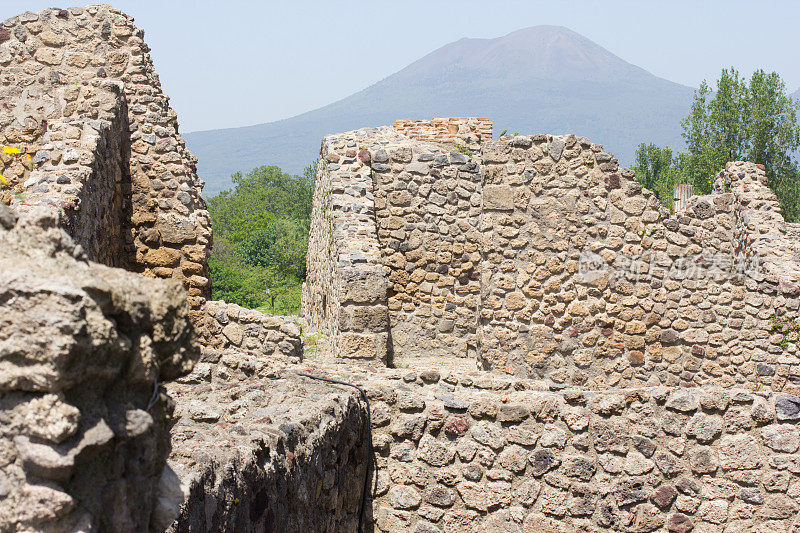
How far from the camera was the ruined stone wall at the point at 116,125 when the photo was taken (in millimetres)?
6469

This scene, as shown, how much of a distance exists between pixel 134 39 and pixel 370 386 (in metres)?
4.51

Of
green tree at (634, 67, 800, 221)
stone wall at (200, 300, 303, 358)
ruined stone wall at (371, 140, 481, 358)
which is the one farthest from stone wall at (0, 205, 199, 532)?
green tree at (634, 67, 800, 221)

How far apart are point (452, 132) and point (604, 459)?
25.3ft

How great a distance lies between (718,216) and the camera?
26.5ft

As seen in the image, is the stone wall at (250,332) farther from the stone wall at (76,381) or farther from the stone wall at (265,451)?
the stone wall at (76,381)

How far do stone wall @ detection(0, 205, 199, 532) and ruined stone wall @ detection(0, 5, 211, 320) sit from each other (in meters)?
4.20

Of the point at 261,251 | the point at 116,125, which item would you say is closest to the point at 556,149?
the point at 116,125

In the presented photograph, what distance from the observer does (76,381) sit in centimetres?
180

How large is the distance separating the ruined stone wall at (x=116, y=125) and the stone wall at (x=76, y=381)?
4.20 meters

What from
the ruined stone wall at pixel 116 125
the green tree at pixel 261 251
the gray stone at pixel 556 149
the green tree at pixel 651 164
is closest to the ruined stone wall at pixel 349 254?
the ruined stone wall at pixel 116 125

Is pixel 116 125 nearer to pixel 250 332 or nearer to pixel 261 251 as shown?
pixel 250 332

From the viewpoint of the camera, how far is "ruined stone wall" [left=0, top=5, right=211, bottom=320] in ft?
21.2

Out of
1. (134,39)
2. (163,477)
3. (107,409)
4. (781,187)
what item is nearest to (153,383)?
(107,409)

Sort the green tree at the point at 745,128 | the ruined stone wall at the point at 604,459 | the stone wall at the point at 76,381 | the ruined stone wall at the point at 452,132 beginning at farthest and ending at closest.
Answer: the green tree at the point at 745,128 < the ruined stone wall at the point at 452,132 < the ruined stone wall at the point at 604,459 < the stone wall at the point at 76,381
